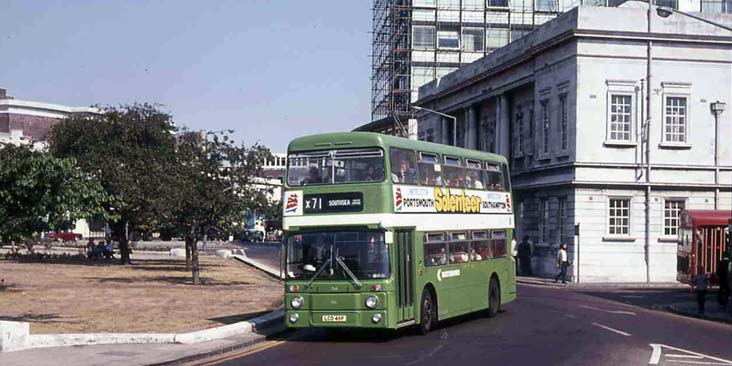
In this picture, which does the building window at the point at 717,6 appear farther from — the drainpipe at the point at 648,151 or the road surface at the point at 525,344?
the road surface at the point at 525,344

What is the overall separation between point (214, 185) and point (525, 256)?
76.4 ft

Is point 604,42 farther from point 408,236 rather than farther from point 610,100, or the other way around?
point 408,236

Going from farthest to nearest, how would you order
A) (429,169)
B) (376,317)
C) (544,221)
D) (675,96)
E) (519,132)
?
(519,132)
(544,221)
(675,96)
(429,169)
(376,317)

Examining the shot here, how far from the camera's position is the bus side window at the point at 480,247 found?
27.5 m

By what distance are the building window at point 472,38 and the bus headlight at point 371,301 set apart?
86.6 metres

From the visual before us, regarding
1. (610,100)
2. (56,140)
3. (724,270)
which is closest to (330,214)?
(724,270)

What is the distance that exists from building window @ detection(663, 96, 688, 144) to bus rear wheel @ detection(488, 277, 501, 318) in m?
28.3

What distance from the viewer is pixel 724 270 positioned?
3631 centimetres

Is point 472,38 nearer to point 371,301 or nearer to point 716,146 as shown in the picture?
point 716,146

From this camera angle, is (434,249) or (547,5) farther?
(547,5)

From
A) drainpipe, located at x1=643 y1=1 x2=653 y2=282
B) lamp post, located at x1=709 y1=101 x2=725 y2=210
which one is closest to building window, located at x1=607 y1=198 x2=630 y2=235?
drainpipe, located at x1=643 y1=1 x2=653 y2=282

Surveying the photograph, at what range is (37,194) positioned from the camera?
22.8m

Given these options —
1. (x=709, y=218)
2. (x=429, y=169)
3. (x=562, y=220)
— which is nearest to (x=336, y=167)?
(x=429, y=169)

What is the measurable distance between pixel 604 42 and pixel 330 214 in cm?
3567
